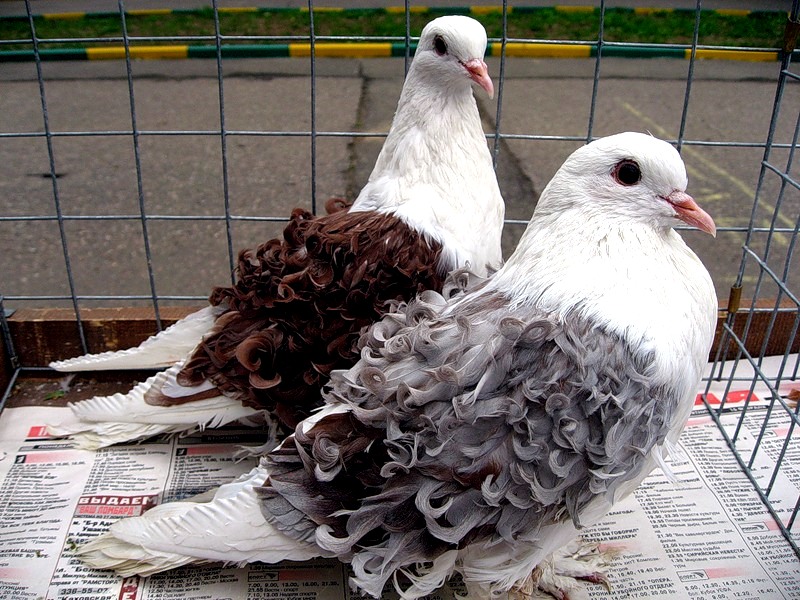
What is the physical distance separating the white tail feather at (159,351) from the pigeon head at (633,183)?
90 centimetres

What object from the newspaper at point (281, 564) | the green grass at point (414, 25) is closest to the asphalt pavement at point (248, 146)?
the green grass at point (414, 25)

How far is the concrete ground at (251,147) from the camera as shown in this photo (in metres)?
3.11

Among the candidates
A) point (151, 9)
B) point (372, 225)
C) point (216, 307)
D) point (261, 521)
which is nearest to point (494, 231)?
point (372, 225)

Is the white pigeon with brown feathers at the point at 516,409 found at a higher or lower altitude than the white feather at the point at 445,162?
lower

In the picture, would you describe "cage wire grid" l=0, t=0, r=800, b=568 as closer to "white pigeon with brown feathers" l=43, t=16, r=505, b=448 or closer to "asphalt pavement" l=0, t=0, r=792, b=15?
"white pigeon with brown feathers" l=43, t=16, r=505, b=448

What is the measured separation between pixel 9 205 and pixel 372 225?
264 cm

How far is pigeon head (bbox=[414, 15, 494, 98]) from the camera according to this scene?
1.55 metres

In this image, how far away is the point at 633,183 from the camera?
3.89 feet

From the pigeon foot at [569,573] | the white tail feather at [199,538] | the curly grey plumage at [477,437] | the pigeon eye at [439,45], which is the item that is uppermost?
the pigeon eye at [439,45]

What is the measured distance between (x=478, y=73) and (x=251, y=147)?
280 cm

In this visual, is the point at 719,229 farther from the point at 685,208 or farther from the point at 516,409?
the point at 516,409

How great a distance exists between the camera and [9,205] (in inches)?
137

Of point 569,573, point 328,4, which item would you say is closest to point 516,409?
point 569,573

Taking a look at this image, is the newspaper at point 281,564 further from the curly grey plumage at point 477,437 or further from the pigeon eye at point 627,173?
the pigeon eye at point 627,173
